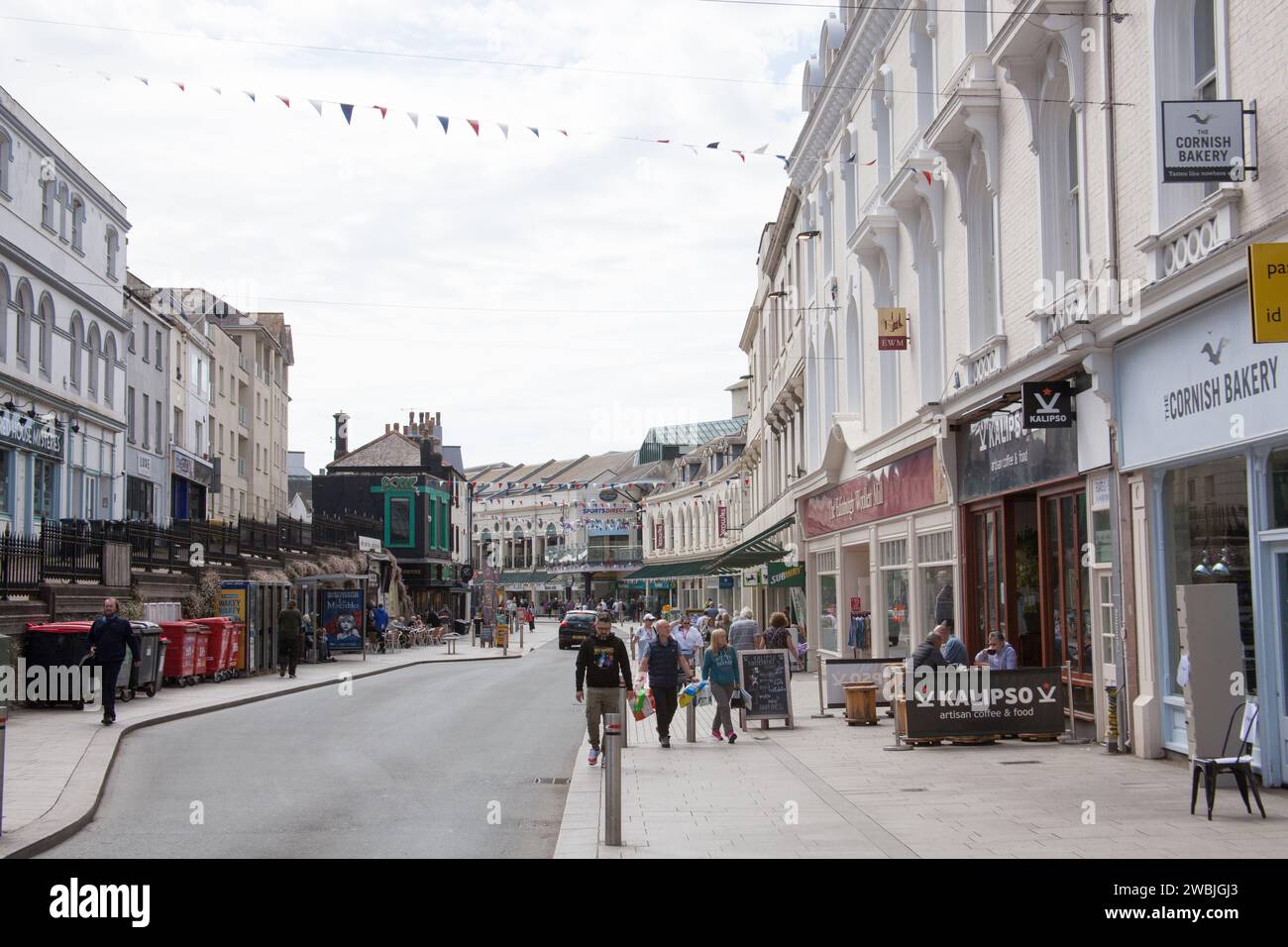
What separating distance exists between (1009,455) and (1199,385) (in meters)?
5.58

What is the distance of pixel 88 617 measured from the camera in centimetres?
2367

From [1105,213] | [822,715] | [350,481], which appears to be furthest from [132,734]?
[350,481]

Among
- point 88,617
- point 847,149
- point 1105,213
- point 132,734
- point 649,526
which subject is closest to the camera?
point 1105,213

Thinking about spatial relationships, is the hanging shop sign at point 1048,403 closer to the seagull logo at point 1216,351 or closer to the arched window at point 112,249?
the seagull logo at point 1216,351

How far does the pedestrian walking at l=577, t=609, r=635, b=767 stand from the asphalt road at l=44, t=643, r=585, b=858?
2.21ft

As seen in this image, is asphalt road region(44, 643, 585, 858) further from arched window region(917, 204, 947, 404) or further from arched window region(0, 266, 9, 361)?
arched window region(0, 266, 9, 361)

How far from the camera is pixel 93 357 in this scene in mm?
35281

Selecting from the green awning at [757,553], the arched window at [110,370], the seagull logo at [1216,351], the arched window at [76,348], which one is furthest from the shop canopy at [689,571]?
the seagull logo at [1216,351]

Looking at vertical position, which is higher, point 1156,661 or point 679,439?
point 679,439

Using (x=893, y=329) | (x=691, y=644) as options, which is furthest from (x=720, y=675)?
(x=691, y=644)

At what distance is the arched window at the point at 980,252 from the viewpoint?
19266mm

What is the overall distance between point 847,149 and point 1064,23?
1424 cm
